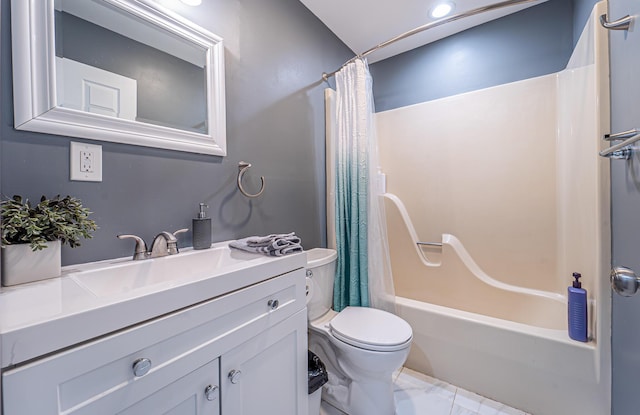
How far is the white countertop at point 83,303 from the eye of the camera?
43 centimetres

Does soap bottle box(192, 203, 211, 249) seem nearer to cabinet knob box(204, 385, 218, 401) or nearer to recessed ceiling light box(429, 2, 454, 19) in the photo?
cabinet knob box(204, 385, 218, 401)

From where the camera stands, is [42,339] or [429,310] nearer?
[42,339]

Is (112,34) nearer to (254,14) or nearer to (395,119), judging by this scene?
(254,14)

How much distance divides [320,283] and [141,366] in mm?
1029

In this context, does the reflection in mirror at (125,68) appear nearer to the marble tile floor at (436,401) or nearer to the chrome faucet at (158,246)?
the chrome faucet at (158,246)

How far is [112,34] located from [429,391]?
2.35 meters

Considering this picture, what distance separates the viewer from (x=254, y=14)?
57.7 inches

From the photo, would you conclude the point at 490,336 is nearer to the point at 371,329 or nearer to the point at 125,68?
the point at 371,329

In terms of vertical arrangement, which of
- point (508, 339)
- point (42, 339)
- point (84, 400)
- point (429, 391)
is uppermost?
point (42, 339)

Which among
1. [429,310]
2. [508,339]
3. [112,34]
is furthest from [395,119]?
[112,34]

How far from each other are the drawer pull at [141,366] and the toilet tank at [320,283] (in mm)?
855

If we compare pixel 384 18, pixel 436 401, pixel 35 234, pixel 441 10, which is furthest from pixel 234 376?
pixel 441 10

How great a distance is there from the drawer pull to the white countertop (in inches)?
3.5

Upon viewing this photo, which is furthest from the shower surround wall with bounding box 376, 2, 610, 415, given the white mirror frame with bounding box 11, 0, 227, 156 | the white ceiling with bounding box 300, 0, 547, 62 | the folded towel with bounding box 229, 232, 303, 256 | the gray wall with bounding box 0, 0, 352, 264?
the white mirror frame with bounding box 11, 0, 227, 156
